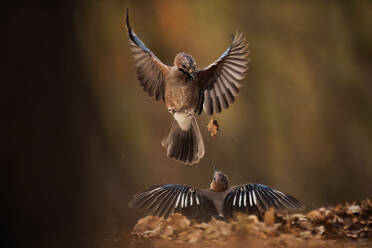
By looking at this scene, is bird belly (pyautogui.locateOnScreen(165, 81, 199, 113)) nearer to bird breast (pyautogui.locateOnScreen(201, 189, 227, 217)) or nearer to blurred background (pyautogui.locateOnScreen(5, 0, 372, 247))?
blurred background (pyautogui.locateOnScreen(5, 0, 372, 247))

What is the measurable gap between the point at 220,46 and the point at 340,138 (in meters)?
0.81

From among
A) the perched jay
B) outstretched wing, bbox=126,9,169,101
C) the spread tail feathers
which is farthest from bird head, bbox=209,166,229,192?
outstretched wing, bbox=126,9,169,101

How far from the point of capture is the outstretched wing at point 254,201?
1.51 meters

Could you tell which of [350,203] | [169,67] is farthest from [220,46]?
[350,203]

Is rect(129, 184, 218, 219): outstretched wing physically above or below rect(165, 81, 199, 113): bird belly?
below

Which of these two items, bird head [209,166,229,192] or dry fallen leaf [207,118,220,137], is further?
dry fallen leaf [207,118,220,137]

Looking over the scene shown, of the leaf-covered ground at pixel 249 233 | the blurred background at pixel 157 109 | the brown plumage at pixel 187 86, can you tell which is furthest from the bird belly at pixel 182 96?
the leaf-covered ground at pixel 249 233

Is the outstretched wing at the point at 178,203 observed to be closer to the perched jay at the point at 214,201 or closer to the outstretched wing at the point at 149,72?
the perched jay at the point at 214,201

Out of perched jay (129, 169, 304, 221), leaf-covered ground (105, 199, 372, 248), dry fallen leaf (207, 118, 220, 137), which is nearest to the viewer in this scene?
leaf-covered ground (105, 199, 372, 248)

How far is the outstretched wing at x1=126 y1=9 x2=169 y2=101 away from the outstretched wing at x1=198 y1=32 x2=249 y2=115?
16 cm

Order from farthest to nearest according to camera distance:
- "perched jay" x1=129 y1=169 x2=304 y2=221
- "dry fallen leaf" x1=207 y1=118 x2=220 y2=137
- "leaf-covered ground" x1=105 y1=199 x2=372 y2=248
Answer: "dry fallen leaf" x1=207 y1=118 x2=220 y2=137 < "perched jay" x1=129 y1=169 x2=304 y2=221 < "leaf-covered ground" x1=105 y1=199 x2=372 y2=248

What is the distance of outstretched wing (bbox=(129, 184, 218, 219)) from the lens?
152 centimetres

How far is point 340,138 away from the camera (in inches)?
80.7

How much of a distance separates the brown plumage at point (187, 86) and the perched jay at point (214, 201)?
5.4 inches
